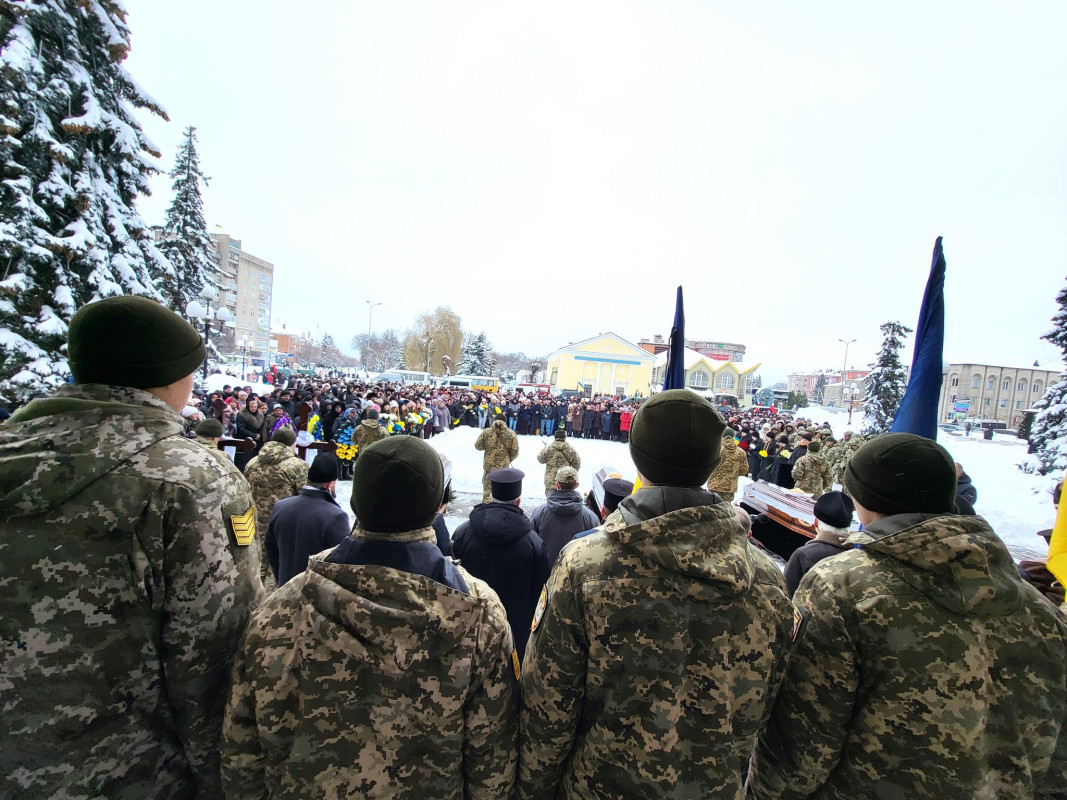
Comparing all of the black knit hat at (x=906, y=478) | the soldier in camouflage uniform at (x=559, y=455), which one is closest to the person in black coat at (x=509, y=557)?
the black knit hat at (x=906, y=478)

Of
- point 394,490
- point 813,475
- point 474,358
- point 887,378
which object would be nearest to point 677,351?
point 394,490

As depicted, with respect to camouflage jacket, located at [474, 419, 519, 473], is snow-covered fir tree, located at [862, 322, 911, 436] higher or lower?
higher

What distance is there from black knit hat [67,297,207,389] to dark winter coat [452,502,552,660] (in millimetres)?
2226

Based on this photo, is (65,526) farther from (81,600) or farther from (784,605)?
(784,605)

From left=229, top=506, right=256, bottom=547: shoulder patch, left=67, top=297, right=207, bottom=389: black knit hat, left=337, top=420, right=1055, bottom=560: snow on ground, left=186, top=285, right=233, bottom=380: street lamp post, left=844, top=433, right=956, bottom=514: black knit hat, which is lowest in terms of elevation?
left=337, top=420, right=1055, bottom=560: snow on ground

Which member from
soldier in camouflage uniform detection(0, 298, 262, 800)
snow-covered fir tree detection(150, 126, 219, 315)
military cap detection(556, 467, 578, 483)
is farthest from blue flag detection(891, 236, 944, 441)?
snow-covered fir tree detection(150, 126, 219, 315)

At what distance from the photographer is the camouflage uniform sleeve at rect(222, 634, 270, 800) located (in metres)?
1.45

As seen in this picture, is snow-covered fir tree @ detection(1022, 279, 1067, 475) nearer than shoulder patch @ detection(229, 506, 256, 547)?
No

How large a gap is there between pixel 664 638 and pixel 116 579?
1.60m

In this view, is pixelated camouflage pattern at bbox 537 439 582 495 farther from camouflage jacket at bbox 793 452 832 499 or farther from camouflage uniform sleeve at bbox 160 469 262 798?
camouflage uniform sleeve at bbox 160 469 262 798

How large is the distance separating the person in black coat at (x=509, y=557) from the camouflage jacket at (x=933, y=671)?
6.54 ft

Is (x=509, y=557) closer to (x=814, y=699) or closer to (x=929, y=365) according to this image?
(x=814, y=699)

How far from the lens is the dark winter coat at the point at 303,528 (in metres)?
3.64

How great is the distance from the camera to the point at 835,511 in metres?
3.46
